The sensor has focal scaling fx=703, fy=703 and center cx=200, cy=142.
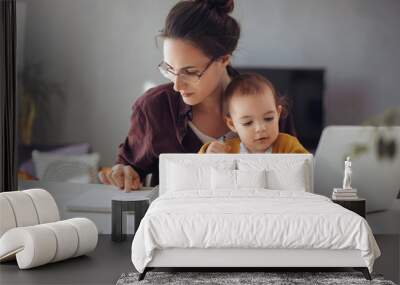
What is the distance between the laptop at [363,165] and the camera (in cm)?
746

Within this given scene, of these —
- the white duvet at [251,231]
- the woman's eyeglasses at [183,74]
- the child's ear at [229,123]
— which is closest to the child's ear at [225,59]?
the woman's eyeglasses at [183,74]

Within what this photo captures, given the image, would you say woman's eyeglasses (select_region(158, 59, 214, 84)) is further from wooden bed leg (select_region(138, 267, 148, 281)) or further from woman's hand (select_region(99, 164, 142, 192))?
wooden bed leg (select_region(138, 267, 148, 281))

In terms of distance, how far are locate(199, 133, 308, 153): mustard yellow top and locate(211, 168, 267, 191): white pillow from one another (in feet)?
2.06

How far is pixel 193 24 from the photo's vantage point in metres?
7.34

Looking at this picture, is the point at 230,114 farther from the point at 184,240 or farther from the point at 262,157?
the point at 184,240

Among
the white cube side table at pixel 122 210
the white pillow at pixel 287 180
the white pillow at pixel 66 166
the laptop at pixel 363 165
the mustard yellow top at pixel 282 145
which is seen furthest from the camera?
the white pillow at pixel 66 166

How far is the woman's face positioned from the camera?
7293 mm

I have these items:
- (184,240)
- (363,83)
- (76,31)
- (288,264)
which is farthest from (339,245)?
(76,31)

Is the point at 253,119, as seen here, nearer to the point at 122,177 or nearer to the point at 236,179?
the point at 236,179

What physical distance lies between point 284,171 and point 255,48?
142 cm

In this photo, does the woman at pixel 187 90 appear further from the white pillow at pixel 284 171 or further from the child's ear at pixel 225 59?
the white pillow at pixel 284 171

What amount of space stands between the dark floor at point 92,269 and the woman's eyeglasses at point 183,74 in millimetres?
1855

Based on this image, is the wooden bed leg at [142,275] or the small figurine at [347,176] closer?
the wooden bed leg at [142,275]

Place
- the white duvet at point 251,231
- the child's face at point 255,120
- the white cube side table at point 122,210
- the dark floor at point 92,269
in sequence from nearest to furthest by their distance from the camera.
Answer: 1. the white duvet at point 251,231
2. the dark floor at point 92,269
3. the white cube side table at point 122,210
4. the child's face at point 255,120
